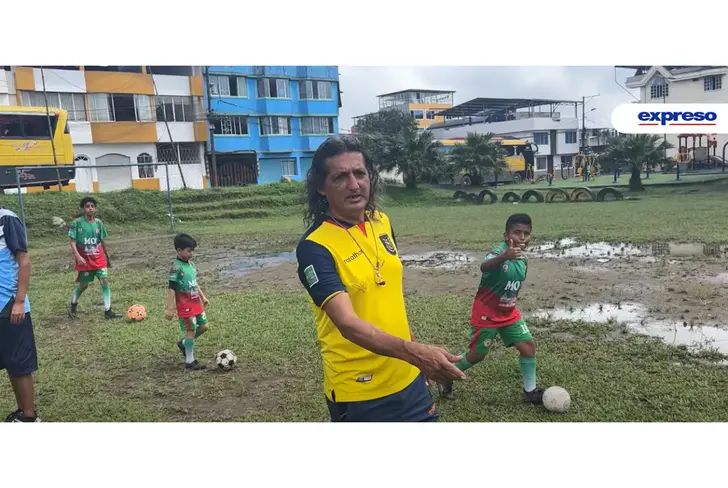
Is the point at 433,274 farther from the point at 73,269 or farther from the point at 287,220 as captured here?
the point at 73,269

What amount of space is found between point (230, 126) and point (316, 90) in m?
1.28

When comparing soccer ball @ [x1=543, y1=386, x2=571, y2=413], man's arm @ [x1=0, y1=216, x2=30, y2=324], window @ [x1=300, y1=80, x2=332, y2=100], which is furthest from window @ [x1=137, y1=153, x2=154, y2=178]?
soccer ball @ [x1=543, y1=386, x2=571, y2=413]

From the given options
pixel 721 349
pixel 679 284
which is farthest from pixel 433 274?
pixel 721 349

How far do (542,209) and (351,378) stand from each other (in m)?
3.32

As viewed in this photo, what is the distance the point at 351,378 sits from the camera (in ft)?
7.02

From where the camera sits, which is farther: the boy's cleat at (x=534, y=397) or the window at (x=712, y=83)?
the boy's cleat at (x=534, y=397)

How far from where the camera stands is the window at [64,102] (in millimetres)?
4125

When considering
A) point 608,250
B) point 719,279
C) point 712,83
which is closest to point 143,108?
point 712,83

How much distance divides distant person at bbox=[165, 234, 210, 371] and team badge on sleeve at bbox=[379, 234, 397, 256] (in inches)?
100

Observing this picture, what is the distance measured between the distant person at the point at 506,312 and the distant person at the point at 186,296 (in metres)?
2.03

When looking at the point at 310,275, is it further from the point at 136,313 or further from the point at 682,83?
the point at 136,313

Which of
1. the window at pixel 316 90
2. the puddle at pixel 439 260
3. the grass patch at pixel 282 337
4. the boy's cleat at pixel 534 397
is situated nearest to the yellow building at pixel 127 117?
the grass patch at pixel 282 337

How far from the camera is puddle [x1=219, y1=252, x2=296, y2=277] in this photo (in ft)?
20.0

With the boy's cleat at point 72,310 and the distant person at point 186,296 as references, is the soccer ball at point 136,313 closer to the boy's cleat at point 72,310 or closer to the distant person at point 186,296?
the boy's cleat at point 72,310
